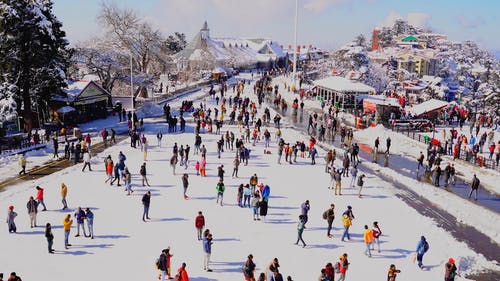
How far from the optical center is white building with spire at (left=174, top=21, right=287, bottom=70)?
90.9 meters

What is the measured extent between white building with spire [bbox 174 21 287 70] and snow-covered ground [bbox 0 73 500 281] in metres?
68.3

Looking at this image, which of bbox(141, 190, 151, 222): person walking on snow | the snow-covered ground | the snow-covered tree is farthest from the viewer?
the snow-covered tree

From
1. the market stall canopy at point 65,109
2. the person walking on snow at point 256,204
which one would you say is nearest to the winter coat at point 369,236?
the person walking on snow at point 256,204

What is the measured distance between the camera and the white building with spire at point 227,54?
90875 millimetres

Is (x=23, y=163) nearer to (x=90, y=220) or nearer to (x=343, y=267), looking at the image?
(x=90, y=220)

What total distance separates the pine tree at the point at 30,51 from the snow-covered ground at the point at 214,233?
469 inches

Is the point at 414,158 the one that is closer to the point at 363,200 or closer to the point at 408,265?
the point at 363,200

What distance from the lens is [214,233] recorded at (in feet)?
53.5

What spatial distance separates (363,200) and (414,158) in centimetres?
1078

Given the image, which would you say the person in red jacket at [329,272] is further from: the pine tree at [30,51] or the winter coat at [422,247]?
the pine tree at [30,51]

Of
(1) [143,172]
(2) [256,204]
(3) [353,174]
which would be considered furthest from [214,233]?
(3) [353,174]

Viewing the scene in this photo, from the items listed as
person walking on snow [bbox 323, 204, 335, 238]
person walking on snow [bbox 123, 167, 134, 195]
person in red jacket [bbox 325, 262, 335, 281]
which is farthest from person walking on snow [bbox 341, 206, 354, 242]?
person walking on snow [bbox 123, 167, 134, 195]

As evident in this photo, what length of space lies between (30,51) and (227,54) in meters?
77.1

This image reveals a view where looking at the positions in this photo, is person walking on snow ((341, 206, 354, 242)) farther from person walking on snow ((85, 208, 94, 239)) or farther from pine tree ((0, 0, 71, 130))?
pine tree ((0, 0, 71, 130))
